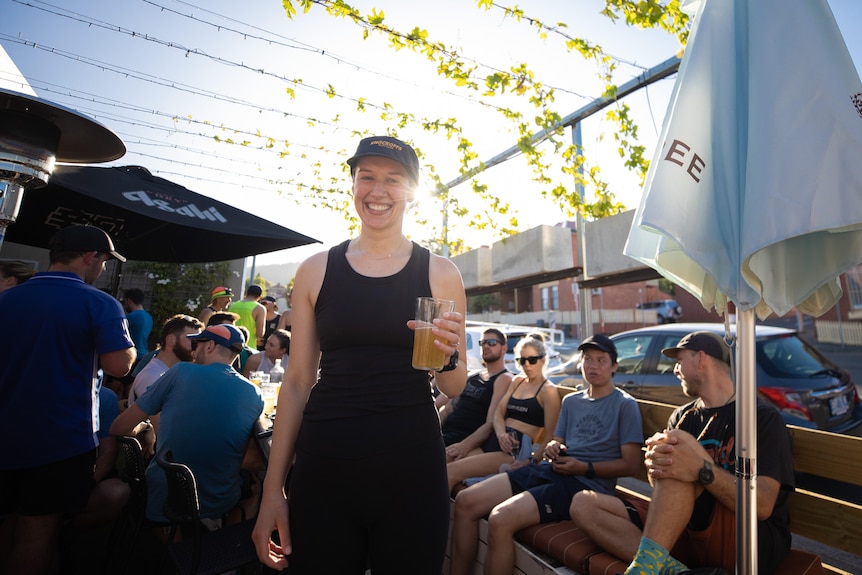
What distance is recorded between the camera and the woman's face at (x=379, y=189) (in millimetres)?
1535

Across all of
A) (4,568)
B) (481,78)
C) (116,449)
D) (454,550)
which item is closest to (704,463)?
(454,550)

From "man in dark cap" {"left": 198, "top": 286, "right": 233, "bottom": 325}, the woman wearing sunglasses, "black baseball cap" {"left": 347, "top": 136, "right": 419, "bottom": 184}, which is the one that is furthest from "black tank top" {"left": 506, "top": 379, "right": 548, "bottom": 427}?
"man in dark cap" {"left": 198, "top": 286, "right": 233, "bottom": 325}

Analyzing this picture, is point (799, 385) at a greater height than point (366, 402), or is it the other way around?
point (366, 402)

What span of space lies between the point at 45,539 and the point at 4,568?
8.1 inches

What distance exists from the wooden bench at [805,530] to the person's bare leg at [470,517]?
0.33 metres

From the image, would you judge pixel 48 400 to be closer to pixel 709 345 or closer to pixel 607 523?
pixel 607 523

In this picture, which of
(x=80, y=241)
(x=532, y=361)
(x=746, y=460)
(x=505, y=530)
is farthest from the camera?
(x=532, y=361)

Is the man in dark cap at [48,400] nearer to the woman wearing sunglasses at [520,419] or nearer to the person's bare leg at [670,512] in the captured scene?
the woman wearing sunglasses at [520,419]

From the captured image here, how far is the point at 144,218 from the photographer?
4.41 meters

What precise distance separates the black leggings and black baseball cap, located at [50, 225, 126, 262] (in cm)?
219

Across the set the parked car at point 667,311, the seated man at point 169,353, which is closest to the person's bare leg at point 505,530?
the seated man at point 169,353

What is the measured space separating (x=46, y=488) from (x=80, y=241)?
4.49ft

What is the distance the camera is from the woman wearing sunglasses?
350cm

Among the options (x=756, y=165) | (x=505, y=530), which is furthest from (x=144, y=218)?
(x=756, y=165)
